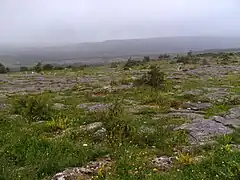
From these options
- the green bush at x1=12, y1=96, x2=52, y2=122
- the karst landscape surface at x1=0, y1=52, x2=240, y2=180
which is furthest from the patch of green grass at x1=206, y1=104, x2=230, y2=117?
the green bush at x1=12, y1=96, x2=52, y2=122

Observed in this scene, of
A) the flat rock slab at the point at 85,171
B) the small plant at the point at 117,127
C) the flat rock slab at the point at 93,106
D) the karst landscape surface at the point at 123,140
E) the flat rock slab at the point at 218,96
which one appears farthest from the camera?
the flat rock slab at the point at 218,96

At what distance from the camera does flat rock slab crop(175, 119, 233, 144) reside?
1262cm

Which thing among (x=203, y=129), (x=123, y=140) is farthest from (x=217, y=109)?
(x=123, y=140)

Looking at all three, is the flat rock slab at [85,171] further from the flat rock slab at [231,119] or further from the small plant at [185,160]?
the flat rock slab at [231,119]

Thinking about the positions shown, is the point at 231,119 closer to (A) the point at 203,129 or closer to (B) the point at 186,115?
(B) the point at 186,115

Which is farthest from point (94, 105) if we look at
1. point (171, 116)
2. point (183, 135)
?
point (183, 135)

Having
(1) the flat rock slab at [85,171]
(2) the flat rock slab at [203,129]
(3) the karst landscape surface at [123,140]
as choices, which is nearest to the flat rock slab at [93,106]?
(3) the karst landscape surface at [123,140]

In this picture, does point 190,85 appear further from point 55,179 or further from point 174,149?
point 55,179

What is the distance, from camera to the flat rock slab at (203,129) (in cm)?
1262

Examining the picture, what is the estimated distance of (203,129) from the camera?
13.6 metres

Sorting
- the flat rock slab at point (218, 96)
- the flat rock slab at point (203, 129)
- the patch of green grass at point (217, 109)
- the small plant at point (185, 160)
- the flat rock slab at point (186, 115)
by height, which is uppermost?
the small plant at point (185, 160)

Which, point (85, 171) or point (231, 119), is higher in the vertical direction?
point (85, 171)

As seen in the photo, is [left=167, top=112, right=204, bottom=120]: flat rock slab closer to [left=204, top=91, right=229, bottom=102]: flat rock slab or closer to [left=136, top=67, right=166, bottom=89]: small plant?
[left=204, top=91, right=229, bottom=102]: flat rock slab

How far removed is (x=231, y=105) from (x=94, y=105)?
22.0 ft
